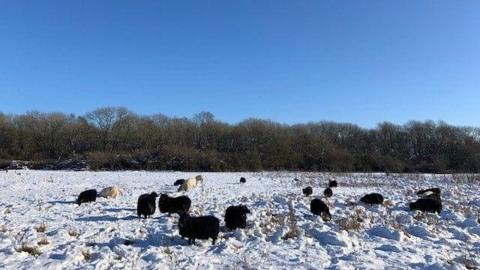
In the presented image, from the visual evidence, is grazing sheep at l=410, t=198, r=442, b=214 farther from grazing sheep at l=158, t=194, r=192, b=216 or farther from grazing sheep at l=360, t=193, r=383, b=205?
grazing sheep at l=158, t=194, r=192, b=216

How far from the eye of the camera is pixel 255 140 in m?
87.4

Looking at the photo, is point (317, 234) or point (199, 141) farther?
point (199, 141)

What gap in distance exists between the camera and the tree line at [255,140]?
7525 centimetres

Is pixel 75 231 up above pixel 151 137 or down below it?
below

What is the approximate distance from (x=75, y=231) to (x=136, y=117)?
3448 inches

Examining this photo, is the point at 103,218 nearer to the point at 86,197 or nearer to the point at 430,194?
the point at 86,197

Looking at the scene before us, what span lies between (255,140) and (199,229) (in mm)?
76775

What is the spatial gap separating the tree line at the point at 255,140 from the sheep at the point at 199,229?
5871cm

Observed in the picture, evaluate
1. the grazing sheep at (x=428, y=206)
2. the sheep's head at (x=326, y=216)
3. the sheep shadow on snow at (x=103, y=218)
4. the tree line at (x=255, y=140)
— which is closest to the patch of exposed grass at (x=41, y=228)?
the sheep shadow on snow at (x=103, y=218)

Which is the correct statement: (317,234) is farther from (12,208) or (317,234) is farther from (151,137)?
(151,137)

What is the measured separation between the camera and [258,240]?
11.1m

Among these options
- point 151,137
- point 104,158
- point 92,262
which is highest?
point 151,137

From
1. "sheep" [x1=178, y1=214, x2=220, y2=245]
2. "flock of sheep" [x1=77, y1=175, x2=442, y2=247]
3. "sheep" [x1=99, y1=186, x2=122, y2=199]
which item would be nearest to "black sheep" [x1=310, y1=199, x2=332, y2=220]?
"flock of sheep" [x1=77, y1=175, x2=442, y2=247]

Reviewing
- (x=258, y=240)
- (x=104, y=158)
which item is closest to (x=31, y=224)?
(x=258, y=240)
